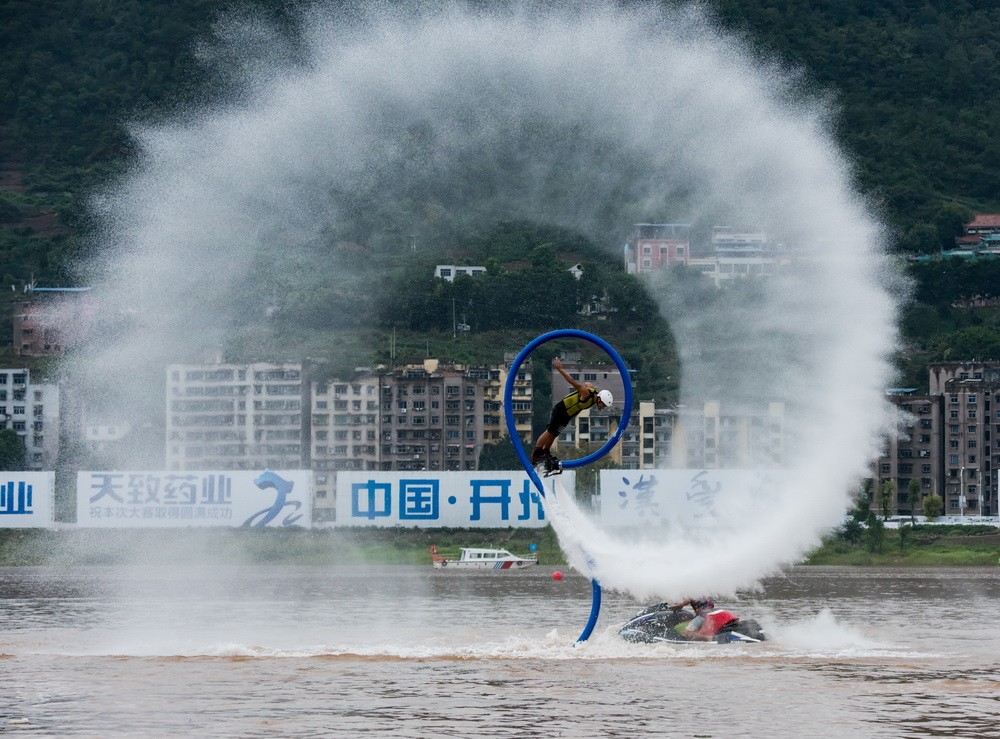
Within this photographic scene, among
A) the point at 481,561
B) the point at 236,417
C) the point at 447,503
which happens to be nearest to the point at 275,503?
the point at 447,503

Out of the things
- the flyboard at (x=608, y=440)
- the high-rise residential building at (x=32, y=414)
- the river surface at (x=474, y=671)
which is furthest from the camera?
the high-rise residential building at (x=32, y=414)

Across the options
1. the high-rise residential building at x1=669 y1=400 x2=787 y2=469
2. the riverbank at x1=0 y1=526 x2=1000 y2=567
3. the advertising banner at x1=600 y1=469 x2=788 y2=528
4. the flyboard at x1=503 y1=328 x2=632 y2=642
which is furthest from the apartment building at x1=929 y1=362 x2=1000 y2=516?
the flyboard at x1=503 y1=328 x2=632 y2=642

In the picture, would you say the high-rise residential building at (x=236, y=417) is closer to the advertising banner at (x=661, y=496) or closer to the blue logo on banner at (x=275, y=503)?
the blue logo on banner at (x=275, y=503)

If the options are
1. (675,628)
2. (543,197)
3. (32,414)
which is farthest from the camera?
(543,197)

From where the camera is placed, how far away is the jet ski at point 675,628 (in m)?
37.2

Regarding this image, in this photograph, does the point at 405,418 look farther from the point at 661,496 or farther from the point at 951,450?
the point at 661,496

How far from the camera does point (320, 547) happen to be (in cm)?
8038

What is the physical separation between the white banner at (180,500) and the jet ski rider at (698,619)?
46299mm

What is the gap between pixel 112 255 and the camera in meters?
138

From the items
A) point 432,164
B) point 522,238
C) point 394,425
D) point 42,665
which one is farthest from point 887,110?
point 42,665

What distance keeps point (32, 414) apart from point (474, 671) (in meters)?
102

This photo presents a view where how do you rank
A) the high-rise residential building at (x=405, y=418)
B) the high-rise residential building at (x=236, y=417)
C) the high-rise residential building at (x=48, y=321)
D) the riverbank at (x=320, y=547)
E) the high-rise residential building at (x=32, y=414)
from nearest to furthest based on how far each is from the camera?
the riverbank at (x=320, y=547) < the high-rise residential building at (x=236, y=417) < the high-rise residential building at (x=405, y=418) < the high-rise residential building at (x=32, y=414) < the high-rise residential building at (x=48, y=321)

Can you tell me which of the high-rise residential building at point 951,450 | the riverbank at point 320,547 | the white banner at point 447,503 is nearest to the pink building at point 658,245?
the high-rise residential building at point 951,450

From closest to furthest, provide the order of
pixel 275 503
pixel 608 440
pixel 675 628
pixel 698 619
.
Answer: pixel 608 440 → pixel 675 628 → pixel 698 619 → pixel 275 503
